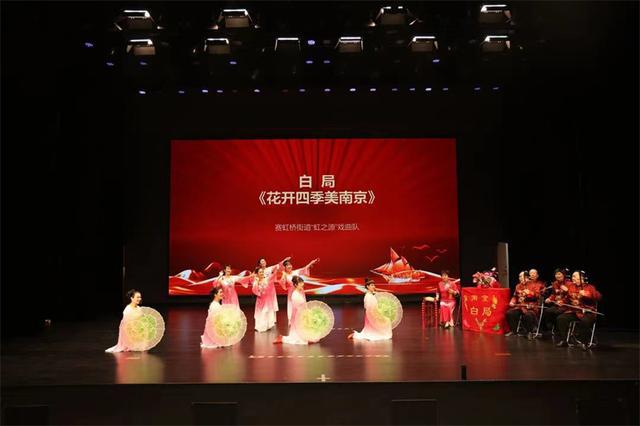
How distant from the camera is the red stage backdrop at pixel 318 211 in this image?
1208 centimetres

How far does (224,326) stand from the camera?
6.92 metres

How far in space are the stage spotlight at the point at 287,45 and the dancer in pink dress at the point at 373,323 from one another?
11.8 ft

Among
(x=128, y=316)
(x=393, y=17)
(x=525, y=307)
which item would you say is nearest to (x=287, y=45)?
(x=393, y=17)

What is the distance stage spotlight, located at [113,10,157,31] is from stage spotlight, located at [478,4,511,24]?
4.29 metres

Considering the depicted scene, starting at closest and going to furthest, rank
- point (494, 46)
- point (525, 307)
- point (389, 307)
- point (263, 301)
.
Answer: point (525, 307), point (389, 307), point (494, 46), point (263, 301)

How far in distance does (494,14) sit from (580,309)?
3860mm

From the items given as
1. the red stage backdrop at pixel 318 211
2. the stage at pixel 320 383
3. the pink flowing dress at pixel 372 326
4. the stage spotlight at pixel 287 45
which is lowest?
the stage at pixel 320 383

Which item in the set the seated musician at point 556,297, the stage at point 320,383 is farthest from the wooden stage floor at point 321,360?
the seated musician at point 556,297

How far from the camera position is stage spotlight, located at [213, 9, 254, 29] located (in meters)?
7.25

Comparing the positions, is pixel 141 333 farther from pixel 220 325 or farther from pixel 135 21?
pixel 135 21

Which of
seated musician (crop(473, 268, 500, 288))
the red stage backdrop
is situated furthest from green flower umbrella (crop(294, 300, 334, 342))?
the red stage backdrop

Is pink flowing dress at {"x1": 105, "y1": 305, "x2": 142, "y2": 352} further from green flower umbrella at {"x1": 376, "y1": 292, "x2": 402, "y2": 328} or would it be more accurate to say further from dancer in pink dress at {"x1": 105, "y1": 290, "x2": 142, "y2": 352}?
green flower umbrella at {"x1": 376, "y1": 292, "x2": 402, "y2": 328}

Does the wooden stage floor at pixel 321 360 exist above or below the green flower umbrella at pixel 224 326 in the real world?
below

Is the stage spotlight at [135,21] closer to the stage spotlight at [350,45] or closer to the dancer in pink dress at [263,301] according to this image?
the stage spotlight at [350,45]
